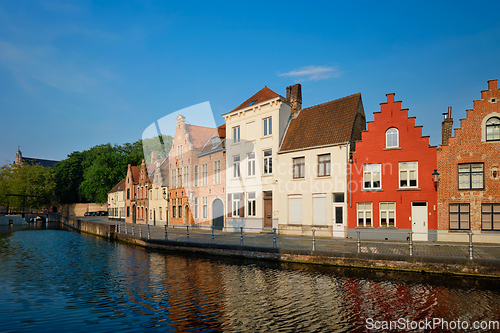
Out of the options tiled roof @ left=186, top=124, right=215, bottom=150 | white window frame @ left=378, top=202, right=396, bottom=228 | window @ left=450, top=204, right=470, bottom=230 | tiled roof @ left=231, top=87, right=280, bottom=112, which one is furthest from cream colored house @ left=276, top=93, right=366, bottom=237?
tiled roof @ left=186, top=124, right=215, bottom=150

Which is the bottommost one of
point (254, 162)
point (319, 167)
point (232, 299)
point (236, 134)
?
point (232, 299)

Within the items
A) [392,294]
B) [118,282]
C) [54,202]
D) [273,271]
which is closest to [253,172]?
[273,271]

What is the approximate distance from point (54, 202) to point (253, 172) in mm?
80927

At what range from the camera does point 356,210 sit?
2388 cm

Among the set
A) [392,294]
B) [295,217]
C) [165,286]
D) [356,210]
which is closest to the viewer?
[392,294]

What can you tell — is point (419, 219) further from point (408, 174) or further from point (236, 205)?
point (236, 205)

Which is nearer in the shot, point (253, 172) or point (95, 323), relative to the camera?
point (95, 323)

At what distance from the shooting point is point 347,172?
24.3m

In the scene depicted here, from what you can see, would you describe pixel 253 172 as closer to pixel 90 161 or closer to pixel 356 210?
pixel 356 210

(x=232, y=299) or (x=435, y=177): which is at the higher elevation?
(x=435, y=177)

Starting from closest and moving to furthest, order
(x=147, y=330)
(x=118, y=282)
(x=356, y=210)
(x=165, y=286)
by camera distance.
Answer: (x=147, y=330), (x=165, y=286), (x=118, y=282), (x=356, y=210)

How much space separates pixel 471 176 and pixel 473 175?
0.12 metres

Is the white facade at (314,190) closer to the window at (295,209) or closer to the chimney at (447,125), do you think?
the window at (295,209)

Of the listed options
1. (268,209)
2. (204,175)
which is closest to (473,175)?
(268,209)
